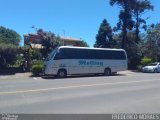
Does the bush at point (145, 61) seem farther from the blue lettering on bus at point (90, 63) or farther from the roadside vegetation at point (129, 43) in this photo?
the blue lettering on bus at point (90, 63)

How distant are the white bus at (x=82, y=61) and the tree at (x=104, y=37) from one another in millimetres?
22775

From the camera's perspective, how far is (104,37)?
54344 millimetres

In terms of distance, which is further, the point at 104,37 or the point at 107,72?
the point at 104,37

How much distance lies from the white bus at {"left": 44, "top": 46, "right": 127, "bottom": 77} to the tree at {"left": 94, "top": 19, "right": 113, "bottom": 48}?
22.8 meters

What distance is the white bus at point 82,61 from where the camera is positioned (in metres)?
26.7

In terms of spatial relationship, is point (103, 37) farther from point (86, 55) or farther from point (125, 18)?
point (86, 55)

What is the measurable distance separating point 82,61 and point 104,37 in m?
26.5

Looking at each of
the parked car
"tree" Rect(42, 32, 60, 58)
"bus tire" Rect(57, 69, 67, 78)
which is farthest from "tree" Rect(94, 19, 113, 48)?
"bus tire" Rect(57, 69, 67, 78)

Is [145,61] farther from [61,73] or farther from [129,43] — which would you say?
[61,73]

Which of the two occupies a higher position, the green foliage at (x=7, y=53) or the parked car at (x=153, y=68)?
the green foliage at (x=7, y=53)

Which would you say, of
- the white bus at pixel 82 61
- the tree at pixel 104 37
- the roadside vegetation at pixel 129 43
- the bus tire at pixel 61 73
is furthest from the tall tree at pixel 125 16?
the bus tire at pixel 61 73

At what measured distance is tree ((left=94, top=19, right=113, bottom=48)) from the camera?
54.3 m

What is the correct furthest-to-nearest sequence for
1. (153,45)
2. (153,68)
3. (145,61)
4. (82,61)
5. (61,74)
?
(153,45) → (145,61) → (153,68) → (82,61) → (61,74)

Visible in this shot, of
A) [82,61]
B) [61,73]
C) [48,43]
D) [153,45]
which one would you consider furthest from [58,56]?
[153,45]
